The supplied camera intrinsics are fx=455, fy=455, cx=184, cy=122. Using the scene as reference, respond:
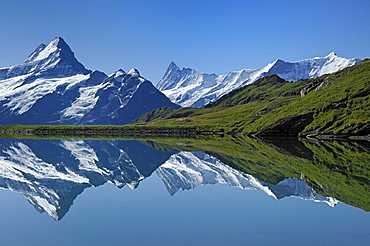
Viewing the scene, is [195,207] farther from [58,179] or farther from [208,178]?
[58,179]

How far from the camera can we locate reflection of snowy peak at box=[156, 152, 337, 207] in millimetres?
39312

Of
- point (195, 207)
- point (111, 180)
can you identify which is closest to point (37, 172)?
point (111, 180)

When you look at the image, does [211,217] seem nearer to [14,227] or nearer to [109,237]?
[109,237]

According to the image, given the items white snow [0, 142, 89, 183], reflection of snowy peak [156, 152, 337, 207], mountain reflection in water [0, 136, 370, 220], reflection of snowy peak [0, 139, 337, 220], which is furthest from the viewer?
white snow [0, 142, 89, 183]

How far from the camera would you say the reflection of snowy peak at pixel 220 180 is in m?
39.3

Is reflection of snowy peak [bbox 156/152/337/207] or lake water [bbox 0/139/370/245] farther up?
reflection of snowy peak [bbox 156/152/337/207]

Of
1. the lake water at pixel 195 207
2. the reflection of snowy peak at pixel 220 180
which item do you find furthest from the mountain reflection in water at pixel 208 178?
the lake water at pixel 195 207

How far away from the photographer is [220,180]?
51.2 m

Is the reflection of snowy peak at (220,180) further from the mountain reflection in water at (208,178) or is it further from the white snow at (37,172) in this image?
the white snow at (37,172)

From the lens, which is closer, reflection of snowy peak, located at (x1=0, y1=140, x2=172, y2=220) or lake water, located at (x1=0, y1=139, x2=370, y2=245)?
lake water, located at (x1=0, y1=139, x2=370, y2=245)

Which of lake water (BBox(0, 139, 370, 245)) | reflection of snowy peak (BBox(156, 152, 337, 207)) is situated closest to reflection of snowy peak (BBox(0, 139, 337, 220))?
reflection of snowy peak (BBox(156, 152, 337, 207))

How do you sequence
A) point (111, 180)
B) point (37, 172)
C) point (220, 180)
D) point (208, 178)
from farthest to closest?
1. point (37, 172)
2. point (111, 180)
3. point (208, 178)
4. point (220, 180)

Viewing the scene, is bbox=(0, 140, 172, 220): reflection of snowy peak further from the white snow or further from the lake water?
the lake water

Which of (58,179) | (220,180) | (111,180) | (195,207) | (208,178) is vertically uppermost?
(208,178)
